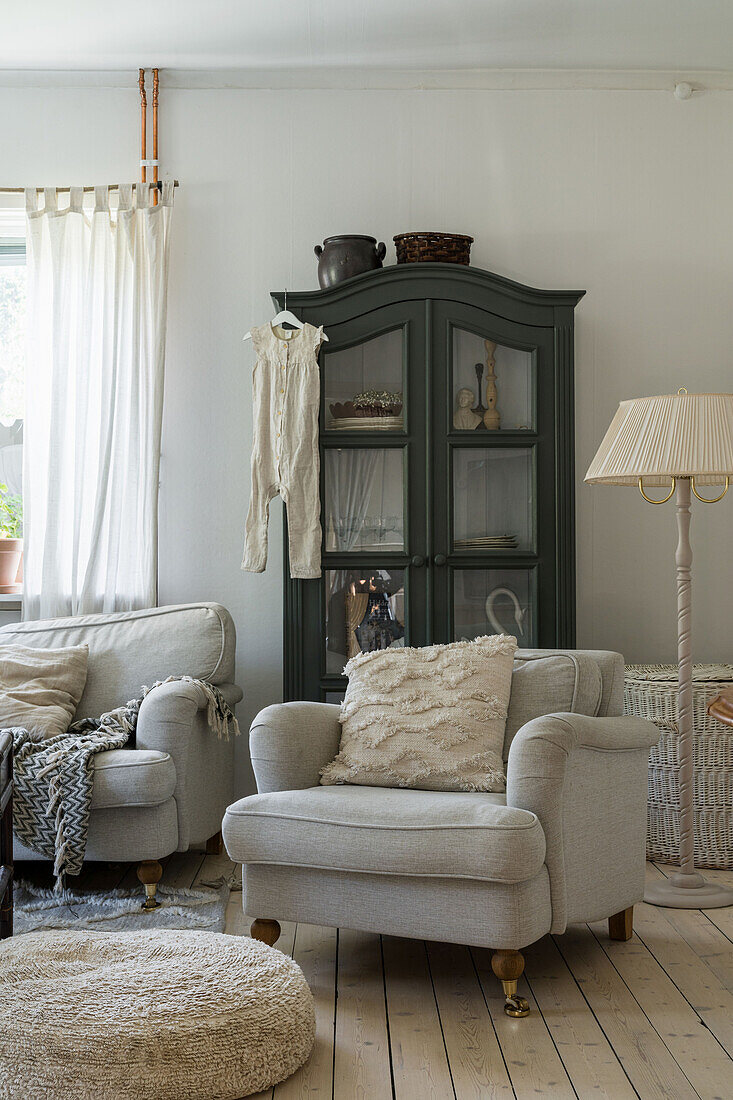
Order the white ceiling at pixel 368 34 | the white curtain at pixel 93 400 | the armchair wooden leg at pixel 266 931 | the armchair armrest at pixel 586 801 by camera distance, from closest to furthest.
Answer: the armchair armrest at pixel 586 801 → the armchair wooden leg at pixel 266 931 → the white ceiling at pixel 368 34 → the white curtain at pixel 93 400

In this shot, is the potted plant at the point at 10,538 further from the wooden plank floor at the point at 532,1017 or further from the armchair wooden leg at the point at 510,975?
the armchair wooden leg at the point at 510,975

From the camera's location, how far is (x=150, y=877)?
2.88 metres

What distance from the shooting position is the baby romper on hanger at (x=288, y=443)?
11.5 feet

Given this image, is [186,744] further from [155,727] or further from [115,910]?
[115,910]

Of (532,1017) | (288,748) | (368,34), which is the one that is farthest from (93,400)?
(532,1017)

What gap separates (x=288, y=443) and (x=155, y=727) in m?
1.11

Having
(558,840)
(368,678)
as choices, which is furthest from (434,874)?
(368,678)

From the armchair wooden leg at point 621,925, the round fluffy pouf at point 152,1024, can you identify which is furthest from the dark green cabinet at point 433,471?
the round fluffy pouf at point 152,1024

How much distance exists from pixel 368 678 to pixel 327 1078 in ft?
3.66

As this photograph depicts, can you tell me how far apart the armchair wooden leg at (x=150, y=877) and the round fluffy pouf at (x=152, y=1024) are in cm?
74

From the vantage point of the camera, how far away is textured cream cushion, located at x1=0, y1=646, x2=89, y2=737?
3045 millimetres

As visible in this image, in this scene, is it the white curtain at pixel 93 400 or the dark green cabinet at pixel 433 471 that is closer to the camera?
the dark green cabinet at pixel 433 471

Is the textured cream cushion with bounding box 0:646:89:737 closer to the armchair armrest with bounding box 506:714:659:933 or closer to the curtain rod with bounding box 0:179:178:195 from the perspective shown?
the armchair armrest with bounding box 506:714:659:933

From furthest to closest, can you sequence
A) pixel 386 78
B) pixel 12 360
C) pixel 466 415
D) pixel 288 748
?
pixel 12 360
pixel 386 78
pixel 466 415
pixel 288 748
